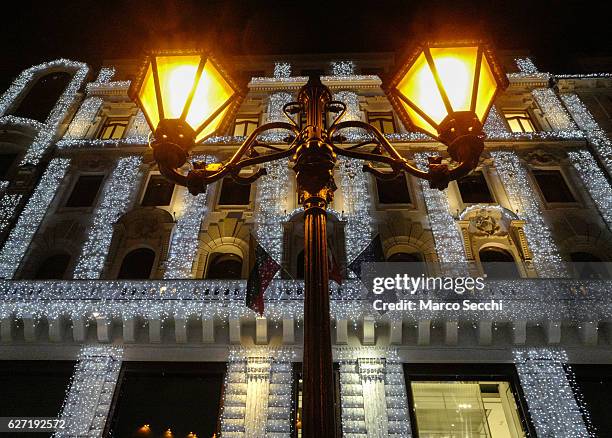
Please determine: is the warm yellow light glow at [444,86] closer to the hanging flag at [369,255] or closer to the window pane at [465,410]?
the hanging flag at [369,255]

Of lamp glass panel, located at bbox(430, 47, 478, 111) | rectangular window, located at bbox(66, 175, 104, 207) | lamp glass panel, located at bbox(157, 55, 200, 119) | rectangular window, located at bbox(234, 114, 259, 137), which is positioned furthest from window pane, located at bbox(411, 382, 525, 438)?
rectangular window, located at bbox(234, 114, 259, 137)

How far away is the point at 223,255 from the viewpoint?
48.6ft

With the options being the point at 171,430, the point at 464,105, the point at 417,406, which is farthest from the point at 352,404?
the point at 464,105

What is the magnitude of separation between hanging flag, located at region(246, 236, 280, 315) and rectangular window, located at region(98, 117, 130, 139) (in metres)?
11.3

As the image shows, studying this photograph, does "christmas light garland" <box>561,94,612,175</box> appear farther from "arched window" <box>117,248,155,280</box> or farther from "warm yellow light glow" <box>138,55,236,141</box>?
"warm yellow light glow" <box>138,55,236,141</box>

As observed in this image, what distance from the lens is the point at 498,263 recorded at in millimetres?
14141

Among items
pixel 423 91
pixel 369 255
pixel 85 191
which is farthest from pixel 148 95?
pixel 85 191

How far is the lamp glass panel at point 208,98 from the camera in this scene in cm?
546

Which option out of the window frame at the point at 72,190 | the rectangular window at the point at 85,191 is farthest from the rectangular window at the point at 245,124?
the rectangular window at the point at 85,191

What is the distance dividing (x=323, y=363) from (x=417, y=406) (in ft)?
28.3

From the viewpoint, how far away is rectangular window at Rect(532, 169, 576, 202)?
16047 mm

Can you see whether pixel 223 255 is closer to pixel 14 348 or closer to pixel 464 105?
pixel 14 348

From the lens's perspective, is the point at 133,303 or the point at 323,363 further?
the point at 133,303

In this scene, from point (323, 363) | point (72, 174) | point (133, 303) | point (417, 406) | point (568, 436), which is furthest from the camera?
point (72, 174)
